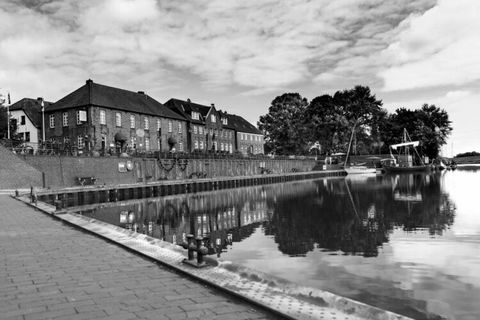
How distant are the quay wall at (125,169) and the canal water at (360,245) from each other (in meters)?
12.3

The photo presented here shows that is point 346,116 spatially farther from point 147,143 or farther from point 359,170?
point 147,143

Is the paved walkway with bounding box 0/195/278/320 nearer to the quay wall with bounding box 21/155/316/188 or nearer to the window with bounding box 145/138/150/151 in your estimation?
the quay wall with bounding box 21/155/316/188

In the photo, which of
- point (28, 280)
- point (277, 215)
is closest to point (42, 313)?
point (28, 280)

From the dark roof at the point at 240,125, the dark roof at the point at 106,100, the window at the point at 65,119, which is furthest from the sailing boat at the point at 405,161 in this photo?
the window at the point at 65,119

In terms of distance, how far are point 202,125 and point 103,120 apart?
25214mm

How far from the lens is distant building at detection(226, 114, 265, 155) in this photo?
91000 millimetres

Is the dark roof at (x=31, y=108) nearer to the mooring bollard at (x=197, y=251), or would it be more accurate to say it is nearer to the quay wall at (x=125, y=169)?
the quay wall at (x=125, y=169)

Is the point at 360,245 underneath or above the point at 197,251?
underneath

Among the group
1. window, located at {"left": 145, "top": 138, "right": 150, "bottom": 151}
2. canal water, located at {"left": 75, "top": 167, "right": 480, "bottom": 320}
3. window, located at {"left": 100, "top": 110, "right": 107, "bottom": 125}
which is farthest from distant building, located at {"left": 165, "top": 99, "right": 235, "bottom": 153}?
canal water, located at {"left": 75, "top": 167, "right": 480, "bottom": 320}

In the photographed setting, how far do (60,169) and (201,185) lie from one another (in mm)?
14473

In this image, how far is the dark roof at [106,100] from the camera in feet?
164

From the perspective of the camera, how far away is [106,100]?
170 ft

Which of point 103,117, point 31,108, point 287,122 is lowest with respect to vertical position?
point 103,117

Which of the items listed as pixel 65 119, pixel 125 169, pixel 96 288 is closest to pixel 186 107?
pixel 65 119
